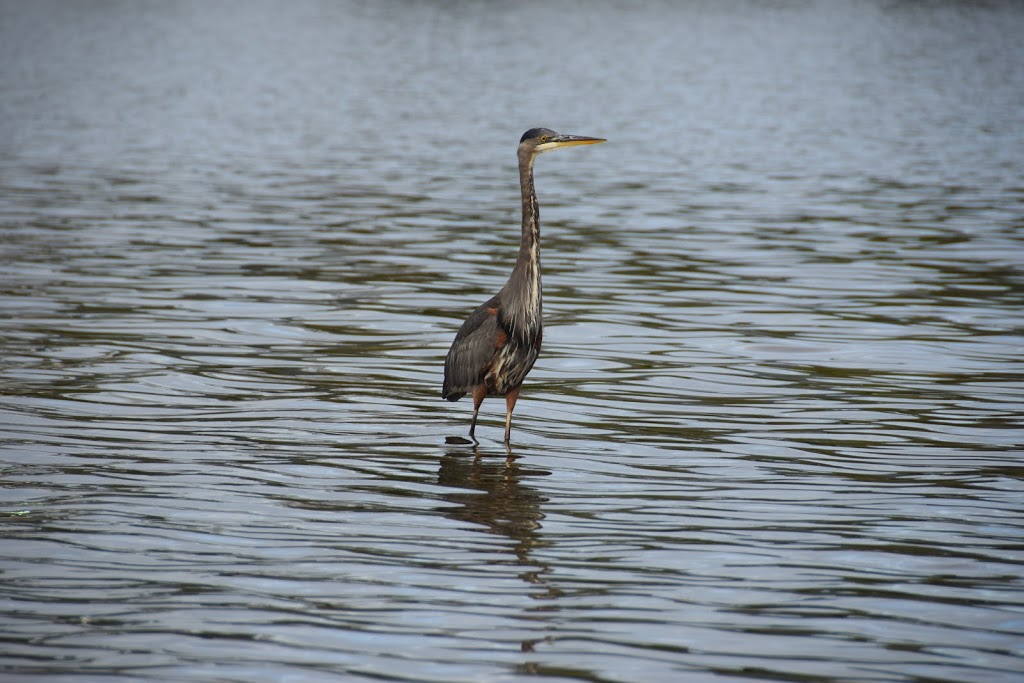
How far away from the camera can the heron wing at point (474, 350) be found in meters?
9.39

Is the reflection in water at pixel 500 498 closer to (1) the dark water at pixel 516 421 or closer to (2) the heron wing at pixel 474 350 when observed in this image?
(1) the dark water at pixel 516 421

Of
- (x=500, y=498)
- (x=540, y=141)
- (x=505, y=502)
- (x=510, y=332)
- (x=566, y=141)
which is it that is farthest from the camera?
(x=540, y=141)

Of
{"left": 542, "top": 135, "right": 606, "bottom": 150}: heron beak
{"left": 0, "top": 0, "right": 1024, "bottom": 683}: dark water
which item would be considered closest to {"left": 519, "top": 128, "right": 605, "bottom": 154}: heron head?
{"left": 542, "top": 135, "right": 606, "bottom": 150}: heron beak

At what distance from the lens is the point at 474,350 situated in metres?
9.45

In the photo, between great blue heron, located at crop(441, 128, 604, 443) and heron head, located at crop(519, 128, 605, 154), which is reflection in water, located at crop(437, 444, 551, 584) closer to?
great blue heron, located at crop(441, 128, 604, 443)

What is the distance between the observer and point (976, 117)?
113ft

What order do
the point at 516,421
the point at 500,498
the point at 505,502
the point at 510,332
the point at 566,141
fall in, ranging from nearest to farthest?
1. the point at 505,502
2. the point at 500,498
3. the point at 510,332
4. the point at 566,141
5. the point at 516,421

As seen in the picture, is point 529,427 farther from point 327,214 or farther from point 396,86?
point 396,86

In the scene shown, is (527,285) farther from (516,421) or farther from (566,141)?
(516,421)

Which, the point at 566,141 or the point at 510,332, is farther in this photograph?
the point at 566,141

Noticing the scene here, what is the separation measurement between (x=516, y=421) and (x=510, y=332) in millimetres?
1112

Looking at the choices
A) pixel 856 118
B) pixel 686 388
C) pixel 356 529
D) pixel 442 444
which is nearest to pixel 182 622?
pixel 356 529

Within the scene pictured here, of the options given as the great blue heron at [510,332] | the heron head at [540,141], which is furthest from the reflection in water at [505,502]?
the heron head at [540,141]

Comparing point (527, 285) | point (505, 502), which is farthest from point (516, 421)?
point (505, 502)
